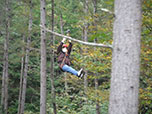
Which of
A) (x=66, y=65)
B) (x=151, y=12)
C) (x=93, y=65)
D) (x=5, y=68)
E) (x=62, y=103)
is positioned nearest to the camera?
(x=151, y=12)

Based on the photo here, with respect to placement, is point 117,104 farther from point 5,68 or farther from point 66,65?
point 5,68

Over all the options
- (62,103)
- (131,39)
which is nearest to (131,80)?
(131,39)

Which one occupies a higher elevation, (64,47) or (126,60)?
(64,47)

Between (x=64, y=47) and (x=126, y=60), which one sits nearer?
(x=126, y=60)

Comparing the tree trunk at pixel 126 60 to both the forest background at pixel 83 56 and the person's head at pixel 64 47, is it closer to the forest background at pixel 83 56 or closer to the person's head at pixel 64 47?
the forest background at pixel 83 56

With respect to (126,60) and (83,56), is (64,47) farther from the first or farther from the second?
(126,60)

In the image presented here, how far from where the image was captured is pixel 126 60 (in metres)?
2.15

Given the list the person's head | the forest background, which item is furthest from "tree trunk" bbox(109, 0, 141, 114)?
the person's head

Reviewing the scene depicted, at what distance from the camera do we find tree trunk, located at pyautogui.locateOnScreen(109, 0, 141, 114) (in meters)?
2.12

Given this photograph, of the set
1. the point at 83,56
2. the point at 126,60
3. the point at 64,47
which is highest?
the point at 64,47

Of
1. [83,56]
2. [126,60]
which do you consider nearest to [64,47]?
[83,56]

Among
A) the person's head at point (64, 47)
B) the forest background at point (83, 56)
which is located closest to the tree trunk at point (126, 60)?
the forest background at point (83, 56)

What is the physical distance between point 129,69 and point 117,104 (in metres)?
0.38

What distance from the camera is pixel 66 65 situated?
7.03 m
